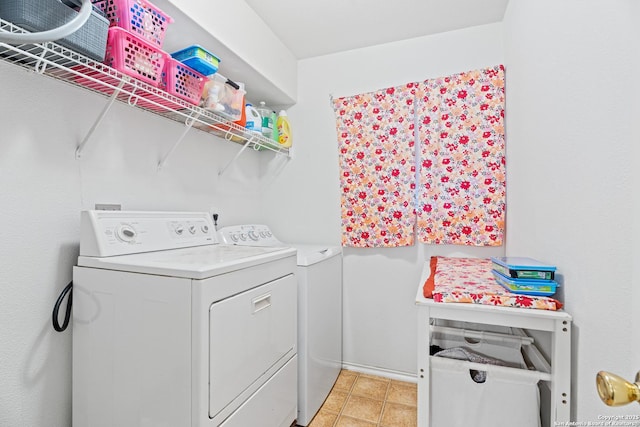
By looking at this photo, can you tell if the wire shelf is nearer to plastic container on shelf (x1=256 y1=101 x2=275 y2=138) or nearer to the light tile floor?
plastic container on shelf (x1=256 y1=101 x2=275 y2=138)

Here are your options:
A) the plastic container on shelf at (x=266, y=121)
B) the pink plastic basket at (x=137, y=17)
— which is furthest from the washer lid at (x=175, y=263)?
the plastic container on shelf at (x=266, y=121)

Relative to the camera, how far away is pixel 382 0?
1.93 m

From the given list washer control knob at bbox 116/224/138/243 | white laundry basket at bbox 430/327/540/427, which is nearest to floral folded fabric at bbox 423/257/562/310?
white laundry basket at bbox 430/327/540/427

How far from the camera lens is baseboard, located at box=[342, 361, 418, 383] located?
231 centimetres

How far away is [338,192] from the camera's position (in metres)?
2.52

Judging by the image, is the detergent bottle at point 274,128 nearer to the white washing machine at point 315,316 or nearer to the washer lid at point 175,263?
the white washing machine at point 315,316

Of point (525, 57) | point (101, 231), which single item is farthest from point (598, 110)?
point (101, 231)

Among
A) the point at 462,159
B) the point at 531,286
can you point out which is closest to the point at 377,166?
the point at 462,159

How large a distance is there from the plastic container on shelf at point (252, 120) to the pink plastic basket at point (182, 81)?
526 mm

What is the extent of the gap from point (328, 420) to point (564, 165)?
1844mm

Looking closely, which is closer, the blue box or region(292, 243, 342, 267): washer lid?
the blue box

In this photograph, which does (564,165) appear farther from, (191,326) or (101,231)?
(101,231)

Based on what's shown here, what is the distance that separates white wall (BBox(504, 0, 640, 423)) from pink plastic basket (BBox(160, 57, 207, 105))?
1599 mm

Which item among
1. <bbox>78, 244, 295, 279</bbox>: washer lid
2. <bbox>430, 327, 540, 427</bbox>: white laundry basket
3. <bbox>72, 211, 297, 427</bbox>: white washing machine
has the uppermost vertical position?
<bbox>78, 244, 295, 279</bbox>: washer lid
